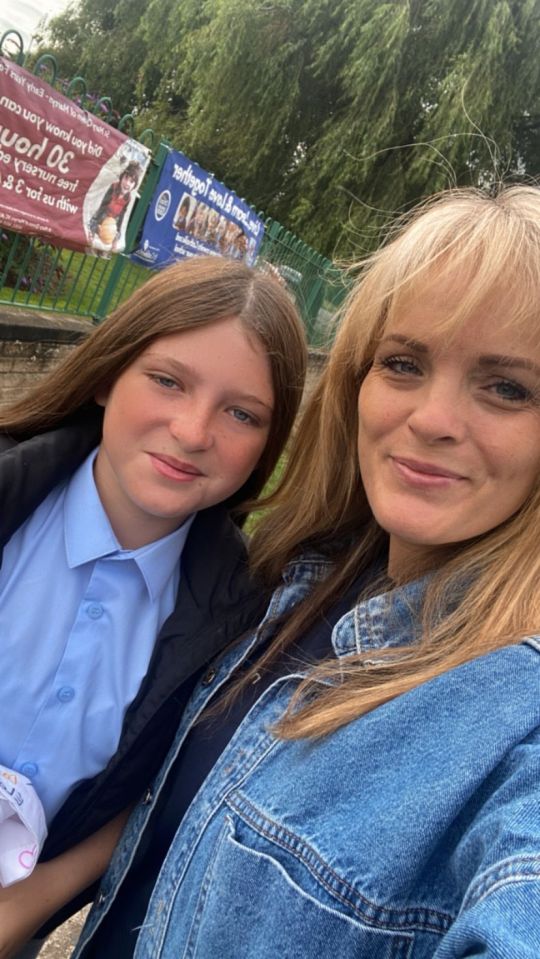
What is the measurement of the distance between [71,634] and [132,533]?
0.26m

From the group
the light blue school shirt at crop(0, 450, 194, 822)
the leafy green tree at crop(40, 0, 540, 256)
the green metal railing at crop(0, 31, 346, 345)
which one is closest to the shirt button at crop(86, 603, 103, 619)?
the light blue school shirt at crop(0, 450, 194, 822)

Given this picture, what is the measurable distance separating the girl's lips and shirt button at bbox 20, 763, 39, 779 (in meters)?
0.64

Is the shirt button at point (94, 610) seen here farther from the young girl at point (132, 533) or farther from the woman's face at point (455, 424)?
the woman's face at point (455, 424)

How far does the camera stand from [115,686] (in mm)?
1439

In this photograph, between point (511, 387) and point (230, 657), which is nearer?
point (511, 387)

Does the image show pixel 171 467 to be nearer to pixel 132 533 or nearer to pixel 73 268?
pixel 132 533

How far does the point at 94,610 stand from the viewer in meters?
1.47

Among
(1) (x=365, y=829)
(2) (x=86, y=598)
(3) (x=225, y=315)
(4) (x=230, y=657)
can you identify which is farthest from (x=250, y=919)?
(3) (x=225, y=315)

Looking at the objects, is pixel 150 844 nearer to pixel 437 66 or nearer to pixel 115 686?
pixel 115 686

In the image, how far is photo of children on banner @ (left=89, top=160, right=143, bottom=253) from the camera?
434 centimetres

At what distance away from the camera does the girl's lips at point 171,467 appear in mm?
1485

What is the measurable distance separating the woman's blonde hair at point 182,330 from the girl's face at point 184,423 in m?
0.04

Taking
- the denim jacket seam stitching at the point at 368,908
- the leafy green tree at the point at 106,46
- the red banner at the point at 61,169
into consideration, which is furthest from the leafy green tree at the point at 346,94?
the denim jacket seam stitching at the point at 368,908

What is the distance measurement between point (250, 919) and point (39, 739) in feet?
2.03
